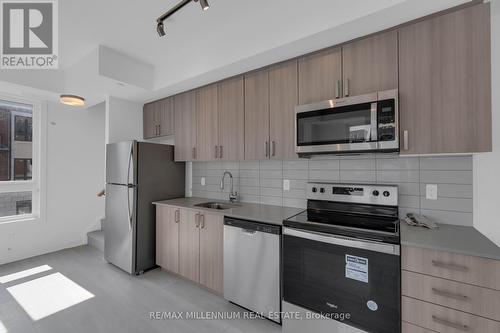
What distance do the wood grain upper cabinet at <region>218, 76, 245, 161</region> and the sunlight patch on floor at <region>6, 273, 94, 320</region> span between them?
2154 millimetres

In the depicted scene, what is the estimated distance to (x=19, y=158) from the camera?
11.2 ft

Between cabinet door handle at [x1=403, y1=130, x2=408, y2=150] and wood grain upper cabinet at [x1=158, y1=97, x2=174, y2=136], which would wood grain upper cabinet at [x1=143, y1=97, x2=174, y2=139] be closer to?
wood grain upper cabinet at [x1=158, y1=97, x2=174, y2=136]

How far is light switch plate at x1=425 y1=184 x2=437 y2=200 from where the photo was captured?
180 centimetres

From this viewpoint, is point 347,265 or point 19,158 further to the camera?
point 19,158

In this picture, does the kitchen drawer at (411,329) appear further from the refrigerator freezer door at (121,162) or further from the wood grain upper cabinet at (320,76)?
the refrigerator freezer door at (121,162)

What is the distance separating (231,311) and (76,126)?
12.9 feet

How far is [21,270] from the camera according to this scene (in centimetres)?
299

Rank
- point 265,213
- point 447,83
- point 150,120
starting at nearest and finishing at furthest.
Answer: point 447,83
point 265,213
point 150,120

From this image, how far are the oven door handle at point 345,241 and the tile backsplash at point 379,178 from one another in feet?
2.15

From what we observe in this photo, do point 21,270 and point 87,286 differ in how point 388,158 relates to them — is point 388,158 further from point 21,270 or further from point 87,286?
point 21,270

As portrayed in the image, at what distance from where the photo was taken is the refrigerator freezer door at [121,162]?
9.40 feet

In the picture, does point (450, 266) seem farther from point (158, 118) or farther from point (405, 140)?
point (158, 118)

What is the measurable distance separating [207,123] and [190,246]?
1.50 metres

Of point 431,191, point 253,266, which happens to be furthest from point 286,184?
point 431,191
